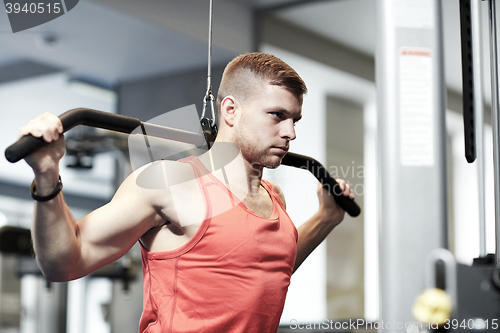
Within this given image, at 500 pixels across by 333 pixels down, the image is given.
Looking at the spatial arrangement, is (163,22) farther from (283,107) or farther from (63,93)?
(283,107)

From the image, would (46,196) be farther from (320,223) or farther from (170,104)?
(170,104)

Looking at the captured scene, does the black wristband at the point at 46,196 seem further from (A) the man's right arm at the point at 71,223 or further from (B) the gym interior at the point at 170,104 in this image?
(B) the gym interior at the point at 170,104

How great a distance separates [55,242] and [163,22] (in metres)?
1.95

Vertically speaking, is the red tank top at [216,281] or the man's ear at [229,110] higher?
the man's ear at [229,110]

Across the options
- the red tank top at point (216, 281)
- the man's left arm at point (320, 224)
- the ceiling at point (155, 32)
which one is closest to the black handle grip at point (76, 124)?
the red tank top at point (216, 281)

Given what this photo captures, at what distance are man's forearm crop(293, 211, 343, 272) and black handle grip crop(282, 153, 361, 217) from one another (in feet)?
0.18

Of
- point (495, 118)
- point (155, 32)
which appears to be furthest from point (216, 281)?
point (155, 32)

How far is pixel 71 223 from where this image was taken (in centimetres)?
82

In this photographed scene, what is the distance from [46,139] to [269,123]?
19.2 inches

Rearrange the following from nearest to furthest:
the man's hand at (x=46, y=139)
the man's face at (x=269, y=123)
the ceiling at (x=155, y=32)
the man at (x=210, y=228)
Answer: the man's hand at (x=46, y=139)
the man at (x=210, y=228)
the man's face at (x=269, y=123)
the ceiling at (x=155, y=32)

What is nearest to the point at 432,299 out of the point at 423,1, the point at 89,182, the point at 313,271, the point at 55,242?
the point at 423,1

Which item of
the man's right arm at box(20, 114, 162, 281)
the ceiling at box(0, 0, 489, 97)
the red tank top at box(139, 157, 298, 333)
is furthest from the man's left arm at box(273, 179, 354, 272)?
the ceiling at box(0, 0, 489, 97)

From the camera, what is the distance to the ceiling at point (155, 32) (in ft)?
8.21

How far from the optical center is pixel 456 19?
299cm
